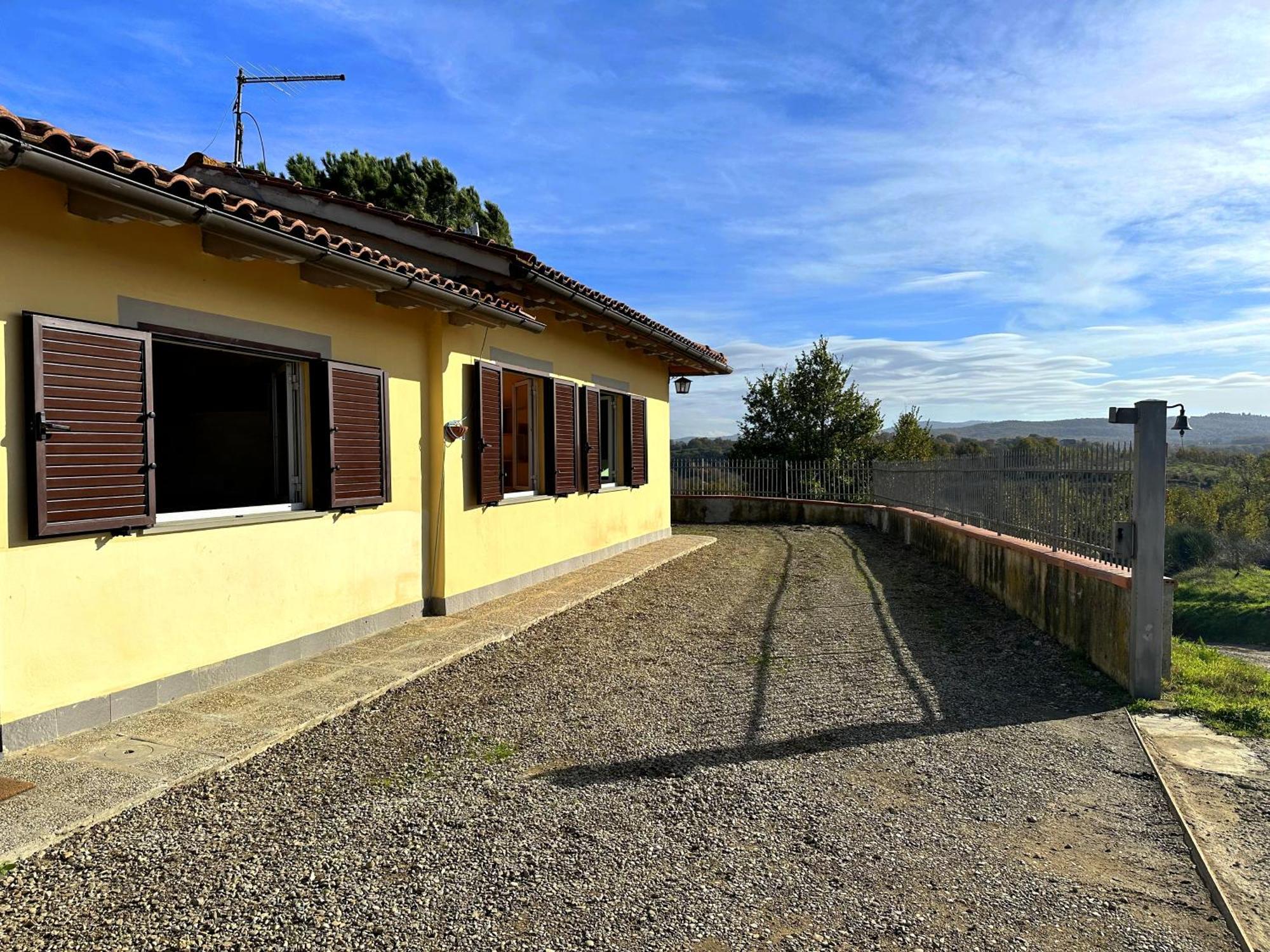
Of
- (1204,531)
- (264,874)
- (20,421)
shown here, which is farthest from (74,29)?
(1204,531)

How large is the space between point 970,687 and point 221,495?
711 cm

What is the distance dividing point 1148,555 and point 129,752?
601 cm

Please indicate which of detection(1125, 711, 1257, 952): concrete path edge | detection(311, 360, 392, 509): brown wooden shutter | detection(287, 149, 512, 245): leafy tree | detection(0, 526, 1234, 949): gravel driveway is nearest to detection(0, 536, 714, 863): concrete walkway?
detection(0, 526, 1234, 949): gravel driveway

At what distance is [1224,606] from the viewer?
24.4 meters

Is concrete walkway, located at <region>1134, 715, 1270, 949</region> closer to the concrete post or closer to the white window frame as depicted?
the concrete post

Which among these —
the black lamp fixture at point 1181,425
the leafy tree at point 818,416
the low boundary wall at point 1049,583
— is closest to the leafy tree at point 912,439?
the leafy tree at point 818,416

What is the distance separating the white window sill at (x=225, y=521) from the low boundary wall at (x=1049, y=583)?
5762 mm

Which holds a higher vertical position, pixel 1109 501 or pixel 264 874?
pixel 1109 501

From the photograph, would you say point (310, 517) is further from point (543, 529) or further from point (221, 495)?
point (543, 529)

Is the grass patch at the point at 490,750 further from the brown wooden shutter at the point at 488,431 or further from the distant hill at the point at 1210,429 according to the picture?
the distant hill at the point at 1210,429

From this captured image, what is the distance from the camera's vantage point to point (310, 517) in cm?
586

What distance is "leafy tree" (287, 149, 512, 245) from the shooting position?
2283 cm

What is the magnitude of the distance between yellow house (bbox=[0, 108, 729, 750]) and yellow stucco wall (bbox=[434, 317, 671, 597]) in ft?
0.13

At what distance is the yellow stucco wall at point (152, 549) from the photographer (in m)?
3.87
